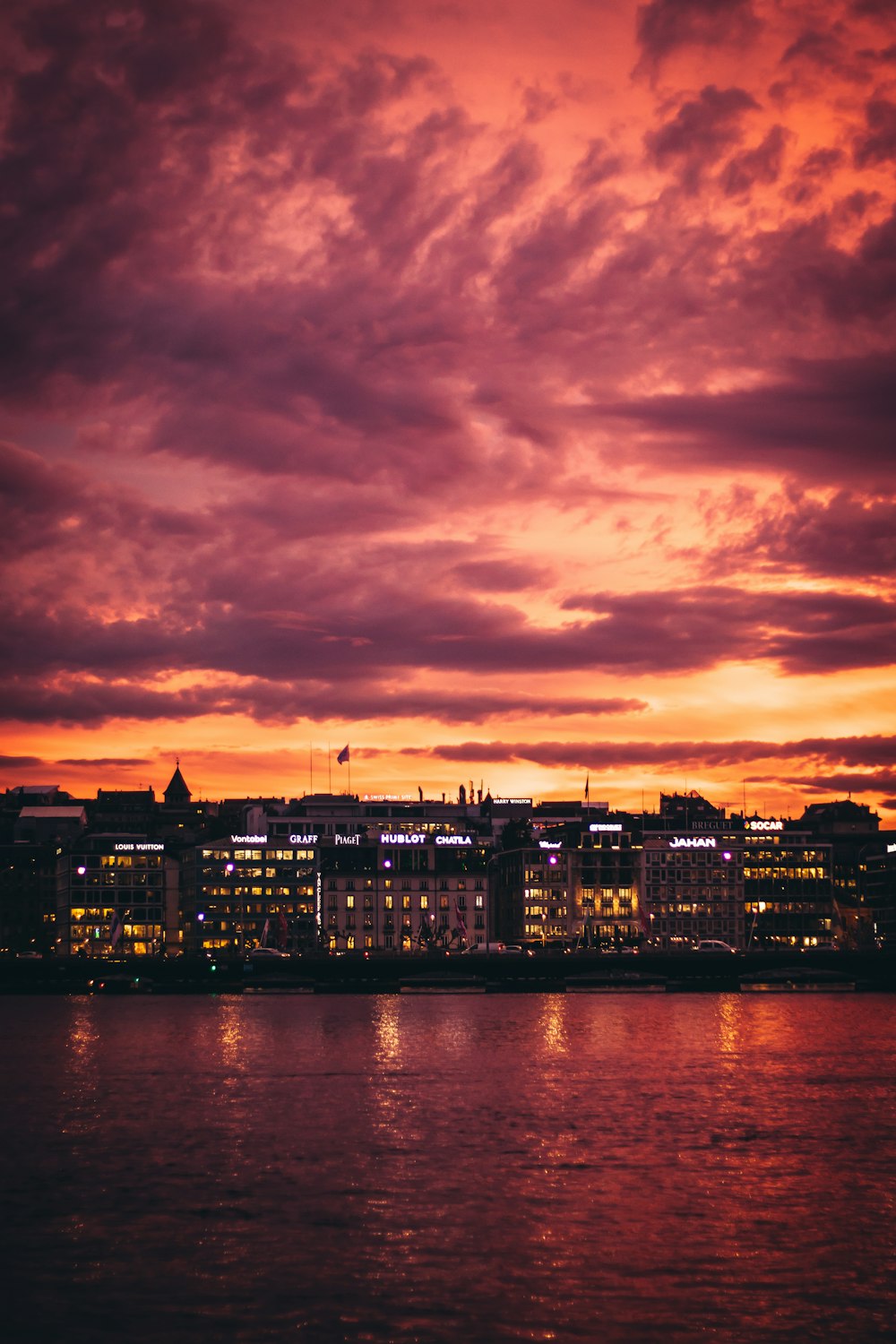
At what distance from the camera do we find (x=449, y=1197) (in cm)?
6069

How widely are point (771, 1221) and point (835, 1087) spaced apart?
154 feet

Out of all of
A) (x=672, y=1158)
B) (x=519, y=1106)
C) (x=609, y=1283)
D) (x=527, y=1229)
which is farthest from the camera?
(x=519, y=1106)

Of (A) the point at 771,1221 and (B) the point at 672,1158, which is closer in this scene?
(A) the point at 771,1221

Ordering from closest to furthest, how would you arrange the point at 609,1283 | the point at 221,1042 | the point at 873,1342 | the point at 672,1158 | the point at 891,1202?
the point at 873,1342 < the point at 609,1283 < the point at 891,1202 < the point at 672,1158 < the point at 221,1042

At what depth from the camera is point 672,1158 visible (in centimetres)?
Result: 6981

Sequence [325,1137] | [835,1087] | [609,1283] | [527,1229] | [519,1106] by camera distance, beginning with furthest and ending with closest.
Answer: [835,1087], [519,1106], [325,1137], [527,1229], [609,1283]

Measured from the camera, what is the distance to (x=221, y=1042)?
455 feet

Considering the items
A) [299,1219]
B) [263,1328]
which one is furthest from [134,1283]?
[299,1219]

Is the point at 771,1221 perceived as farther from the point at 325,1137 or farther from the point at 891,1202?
the point at 325,1137

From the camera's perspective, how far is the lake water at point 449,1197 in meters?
43.5

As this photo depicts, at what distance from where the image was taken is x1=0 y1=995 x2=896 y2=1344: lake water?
143ft

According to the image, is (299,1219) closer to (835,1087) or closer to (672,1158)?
(672,1158)

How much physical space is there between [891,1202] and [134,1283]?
90.7 feet

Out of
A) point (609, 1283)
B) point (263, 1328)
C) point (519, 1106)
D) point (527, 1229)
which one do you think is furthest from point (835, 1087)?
point (263, 1328)
